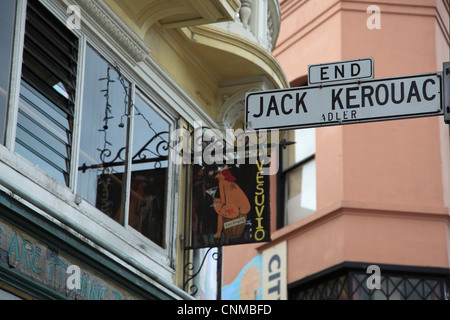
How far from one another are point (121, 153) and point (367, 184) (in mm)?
8862

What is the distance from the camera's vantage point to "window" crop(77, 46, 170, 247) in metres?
9.52

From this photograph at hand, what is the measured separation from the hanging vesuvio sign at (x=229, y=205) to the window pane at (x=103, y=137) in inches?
58.8

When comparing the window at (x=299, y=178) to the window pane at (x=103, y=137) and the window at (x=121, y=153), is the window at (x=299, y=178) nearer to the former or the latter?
the window at (x=121, y=153)

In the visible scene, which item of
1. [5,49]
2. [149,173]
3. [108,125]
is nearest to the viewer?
[5,49]

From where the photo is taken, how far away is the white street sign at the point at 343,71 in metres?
7.61

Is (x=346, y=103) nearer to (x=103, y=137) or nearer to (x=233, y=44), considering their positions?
(x=103, y=137)

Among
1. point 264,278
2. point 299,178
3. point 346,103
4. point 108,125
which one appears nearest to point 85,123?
point 108,125

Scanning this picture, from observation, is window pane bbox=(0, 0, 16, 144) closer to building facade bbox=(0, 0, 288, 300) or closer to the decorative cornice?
building facade bbox=(0, 0, 288, 300)

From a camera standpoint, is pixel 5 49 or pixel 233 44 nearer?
pixel 5 49

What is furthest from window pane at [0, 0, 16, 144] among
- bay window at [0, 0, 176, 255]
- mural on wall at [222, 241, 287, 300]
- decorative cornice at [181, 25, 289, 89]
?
mural on wall at [222, 241, 287, 300]

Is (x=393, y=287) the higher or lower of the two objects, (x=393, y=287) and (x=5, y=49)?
the lower

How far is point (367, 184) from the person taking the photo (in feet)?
59.3

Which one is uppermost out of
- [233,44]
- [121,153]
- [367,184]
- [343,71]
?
[367,184]
